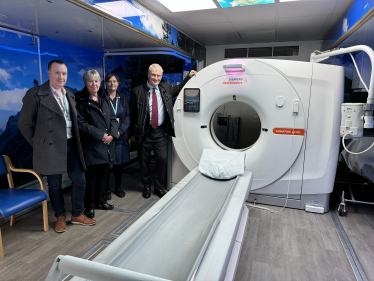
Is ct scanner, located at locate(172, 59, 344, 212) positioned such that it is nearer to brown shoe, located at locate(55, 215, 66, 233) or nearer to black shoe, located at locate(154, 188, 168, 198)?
black shoe, located at locate(154, 188, 168, 198)

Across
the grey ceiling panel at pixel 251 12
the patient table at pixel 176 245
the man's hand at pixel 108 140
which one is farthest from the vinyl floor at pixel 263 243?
the grey ceiling panel at pixel 251 12

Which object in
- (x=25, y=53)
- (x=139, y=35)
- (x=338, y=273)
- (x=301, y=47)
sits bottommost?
(x=338, y=273)

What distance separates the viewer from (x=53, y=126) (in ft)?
6.53

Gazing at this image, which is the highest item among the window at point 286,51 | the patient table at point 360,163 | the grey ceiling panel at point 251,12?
the grey ceiling panel at point 251,12

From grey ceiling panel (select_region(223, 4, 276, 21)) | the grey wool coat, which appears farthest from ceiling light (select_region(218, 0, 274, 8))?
the grey wool coat

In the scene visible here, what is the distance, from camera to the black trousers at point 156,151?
2865 mm

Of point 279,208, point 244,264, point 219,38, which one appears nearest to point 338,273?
point 244,264

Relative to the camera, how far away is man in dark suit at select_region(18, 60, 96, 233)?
1.96m

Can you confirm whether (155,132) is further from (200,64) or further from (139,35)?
(200,64)

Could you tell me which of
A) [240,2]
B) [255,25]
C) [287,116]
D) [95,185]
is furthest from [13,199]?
[255,25]

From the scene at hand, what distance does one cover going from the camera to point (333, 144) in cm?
240

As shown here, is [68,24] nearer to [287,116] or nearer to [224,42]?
[287,116]

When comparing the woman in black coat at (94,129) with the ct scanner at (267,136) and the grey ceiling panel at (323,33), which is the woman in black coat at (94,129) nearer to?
the ct scanner at (267,136)

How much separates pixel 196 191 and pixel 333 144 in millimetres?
1360
